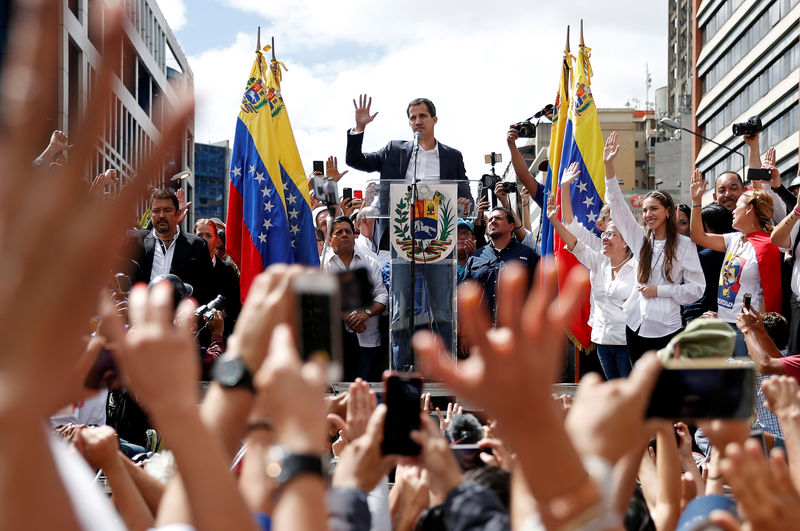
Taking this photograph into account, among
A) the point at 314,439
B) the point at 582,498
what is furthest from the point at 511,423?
the point at 314,439

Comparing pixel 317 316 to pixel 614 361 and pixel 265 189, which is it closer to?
pixel 614 361

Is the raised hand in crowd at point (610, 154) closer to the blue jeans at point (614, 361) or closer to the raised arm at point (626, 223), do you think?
the raised arm at point (626, 223)

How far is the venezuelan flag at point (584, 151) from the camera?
815 centimetres

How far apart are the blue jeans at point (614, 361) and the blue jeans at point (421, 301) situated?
1.11m

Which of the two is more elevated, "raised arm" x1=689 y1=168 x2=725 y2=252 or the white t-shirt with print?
"raised arm" x1=689 y1=168 x2=725 y2=252

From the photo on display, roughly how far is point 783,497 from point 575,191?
271 inches

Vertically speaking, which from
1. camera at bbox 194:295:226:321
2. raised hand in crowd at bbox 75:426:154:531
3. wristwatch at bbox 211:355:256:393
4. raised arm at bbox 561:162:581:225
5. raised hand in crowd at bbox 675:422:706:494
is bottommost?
raised hand in crowd at bbox 675:422:706:494

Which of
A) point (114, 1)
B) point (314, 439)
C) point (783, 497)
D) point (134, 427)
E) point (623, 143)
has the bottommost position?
point (134, 427)

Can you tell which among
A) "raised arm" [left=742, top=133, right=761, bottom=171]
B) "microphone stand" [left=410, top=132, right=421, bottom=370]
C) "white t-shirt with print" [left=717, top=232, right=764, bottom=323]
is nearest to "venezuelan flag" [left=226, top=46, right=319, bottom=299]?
"microphone stand" [left=410, top=132, right=421, bottom=370]

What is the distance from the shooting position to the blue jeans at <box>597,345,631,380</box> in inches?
250

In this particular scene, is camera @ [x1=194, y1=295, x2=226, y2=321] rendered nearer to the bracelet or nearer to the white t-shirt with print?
the white t-shirt with print

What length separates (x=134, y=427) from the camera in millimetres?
4953

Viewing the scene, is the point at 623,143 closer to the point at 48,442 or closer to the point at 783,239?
the point at 783,239

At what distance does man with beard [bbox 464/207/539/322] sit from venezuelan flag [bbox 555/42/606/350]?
788mm
